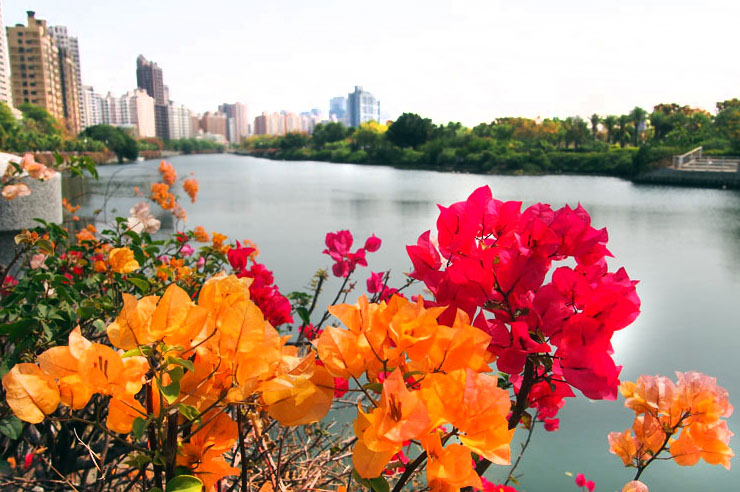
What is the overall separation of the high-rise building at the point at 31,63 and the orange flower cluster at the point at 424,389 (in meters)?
55.1

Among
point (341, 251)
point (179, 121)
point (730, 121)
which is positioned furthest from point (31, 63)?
point (341, 251)

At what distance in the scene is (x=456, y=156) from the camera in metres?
25.8

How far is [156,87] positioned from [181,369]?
276 ft

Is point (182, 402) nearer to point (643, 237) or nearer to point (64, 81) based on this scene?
point (643, 237)

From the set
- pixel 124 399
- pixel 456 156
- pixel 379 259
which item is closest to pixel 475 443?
pixel 124 399

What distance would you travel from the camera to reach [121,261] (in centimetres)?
111

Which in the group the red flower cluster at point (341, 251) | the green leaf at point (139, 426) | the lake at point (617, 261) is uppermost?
the green leaf at point (139, 426)

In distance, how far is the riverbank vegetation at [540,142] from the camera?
2116 centimetres

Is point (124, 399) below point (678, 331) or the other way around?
the other way around

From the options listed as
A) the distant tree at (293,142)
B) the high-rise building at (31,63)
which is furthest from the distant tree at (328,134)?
the high-rise building at (31,63)

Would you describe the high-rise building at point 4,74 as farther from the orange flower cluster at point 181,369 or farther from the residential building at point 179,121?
the orange flower cluster at point 181,369

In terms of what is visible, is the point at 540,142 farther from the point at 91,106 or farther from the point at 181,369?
the point at 91,106

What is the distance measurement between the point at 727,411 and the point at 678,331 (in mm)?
3316

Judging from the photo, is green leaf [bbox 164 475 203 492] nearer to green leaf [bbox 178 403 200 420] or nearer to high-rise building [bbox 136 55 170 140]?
green leaf [bbox 178 403 200 420]
